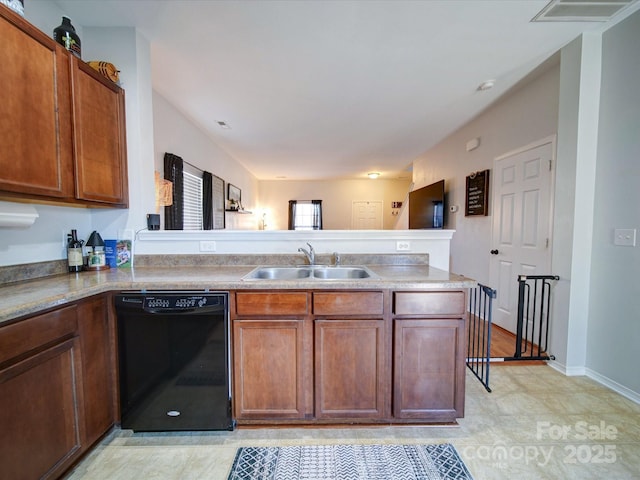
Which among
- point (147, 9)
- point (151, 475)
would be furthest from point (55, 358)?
point (147, 9)

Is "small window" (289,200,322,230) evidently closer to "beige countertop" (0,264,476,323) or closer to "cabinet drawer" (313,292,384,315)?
"beige countertop" (0,264,476,323)

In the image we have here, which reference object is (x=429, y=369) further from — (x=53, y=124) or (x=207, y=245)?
(x=53, y=124)

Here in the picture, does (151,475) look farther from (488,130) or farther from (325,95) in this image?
(488,130)

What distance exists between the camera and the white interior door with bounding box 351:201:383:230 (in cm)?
777

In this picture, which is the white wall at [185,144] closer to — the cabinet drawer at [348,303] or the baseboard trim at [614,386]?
the cabinet drawer at [348,303]

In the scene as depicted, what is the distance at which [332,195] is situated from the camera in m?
7.81

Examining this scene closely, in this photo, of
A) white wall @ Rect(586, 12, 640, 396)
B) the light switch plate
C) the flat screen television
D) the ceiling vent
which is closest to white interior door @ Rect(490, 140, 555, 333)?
white wall @ Rect(586, 12, 640, 396)

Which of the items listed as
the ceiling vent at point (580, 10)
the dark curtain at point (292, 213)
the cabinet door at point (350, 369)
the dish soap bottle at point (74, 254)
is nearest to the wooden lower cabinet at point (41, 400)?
the dish soap bottle at point (74, 254)

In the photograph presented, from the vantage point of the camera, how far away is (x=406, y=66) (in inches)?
89.9

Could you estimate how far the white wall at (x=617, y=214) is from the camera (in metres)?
1.85

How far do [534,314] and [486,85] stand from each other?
230 centimetres

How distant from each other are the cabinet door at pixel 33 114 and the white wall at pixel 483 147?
381 cm

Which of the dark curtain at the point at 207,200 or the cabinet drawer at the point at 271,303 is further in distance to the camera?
the dark curtain at the point at 207,200

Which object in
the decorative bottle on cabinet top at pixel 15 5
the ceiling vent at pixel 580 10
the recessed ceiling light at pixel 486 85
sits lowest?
the decorative bottle on cabinet top at pixel 15 5
